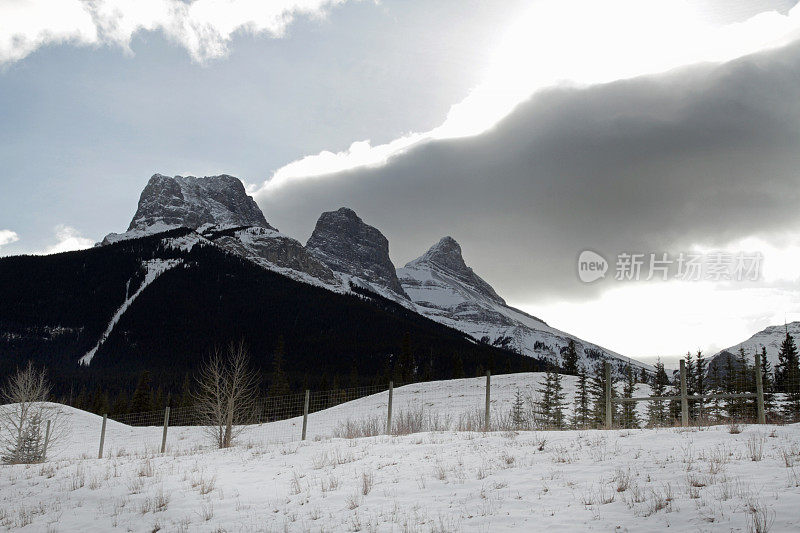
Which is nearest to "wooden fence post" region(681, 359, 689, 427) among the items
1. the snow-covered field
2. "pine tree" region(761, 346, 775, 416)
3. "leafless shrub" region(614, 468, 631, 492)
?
the snow-covered field

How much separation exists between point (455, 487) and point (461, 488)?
16cm

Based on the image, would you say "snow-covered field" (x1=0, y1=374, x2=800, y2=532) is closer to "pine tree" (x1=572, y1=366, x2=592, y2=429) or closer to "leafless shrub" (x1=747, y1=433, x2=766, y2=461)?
"leafless shrub" (x1=747, y1=433, x2=766, y2=461)

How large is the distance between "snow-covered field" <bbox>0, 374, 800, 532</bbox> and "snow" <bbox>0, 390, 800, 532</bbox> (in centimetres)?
4

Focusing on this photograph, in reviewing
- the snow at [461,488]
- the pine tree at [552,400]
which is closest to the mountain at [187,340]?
the pine tree at [552,400]

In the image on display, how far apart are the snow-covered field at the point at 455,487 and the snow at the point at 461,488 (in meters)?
0.04

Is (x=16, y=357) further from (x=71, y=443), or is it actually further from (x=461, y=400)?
(x=461, y=400)

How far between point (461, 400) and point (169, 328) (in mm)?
167078

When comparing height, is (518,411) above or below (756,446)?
below

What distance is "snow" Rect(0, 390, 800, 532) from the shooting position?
28.5 feet

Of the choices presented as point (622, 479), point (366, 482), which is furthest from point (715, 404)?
point (366, 482)

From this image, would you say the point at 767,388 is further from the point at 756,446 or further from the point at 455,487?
the point at 455,487

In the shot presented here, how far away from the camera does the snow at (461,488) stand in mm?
8672


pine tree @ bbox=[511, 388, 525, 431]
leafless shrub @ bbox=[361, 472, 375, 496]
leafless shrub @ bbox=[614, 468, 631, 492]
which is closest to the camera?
leafless shrub @ bbox=[614, 468, 631, 492]

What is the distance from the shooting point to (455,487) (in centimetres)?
1111
